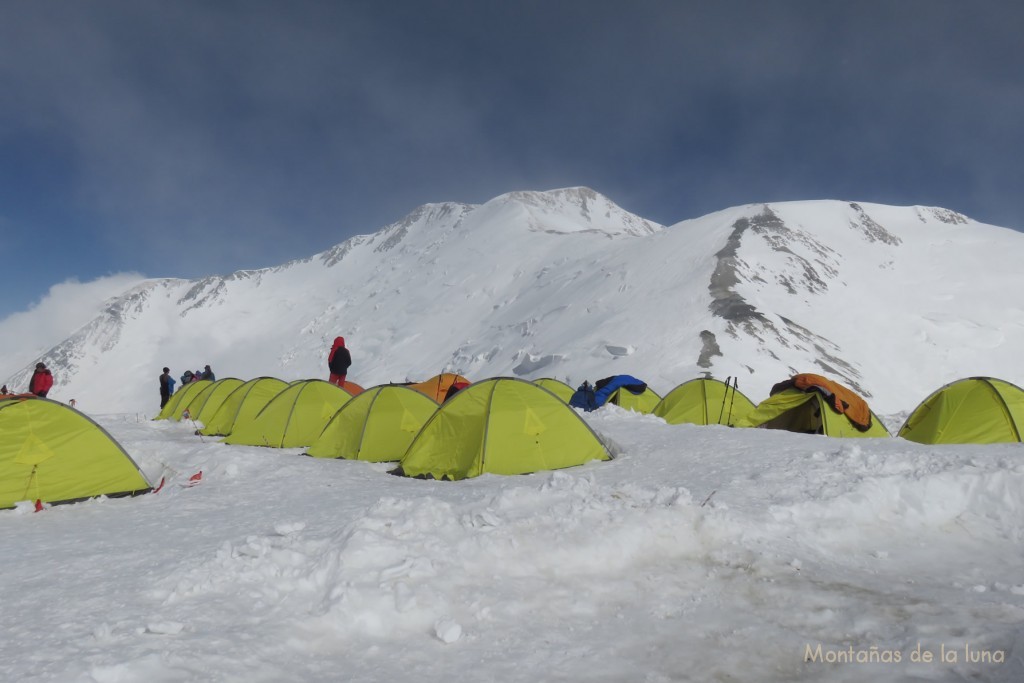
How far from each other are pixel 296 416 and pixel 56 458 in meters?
5.53

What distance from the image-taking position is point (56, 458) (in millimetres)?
7996

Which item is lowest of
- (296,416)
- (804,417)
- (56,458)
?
(56,458)

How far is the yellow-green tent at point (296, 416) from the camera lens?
13250mm

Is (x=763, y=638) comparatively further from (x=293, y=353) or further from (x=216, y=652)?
(x=293, y=353)

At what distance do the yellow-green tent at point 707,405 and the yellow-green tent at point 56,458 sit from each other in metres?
13.0

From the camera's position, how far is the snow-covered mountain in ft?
144

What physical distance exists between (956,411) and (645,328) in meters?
34.5

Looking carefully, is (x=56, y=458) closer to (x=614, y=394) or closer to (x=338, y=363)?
(x=338, y=363)

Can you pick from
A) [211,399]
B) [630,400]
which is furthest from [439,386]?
Answer: [211,399]

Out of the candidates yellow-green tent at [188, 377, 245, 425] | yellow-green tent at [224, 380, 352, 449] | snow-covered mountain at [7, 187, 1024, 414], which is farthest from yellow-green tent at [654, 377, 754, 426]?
snow-covered mountain at [7, 187, 1024, 414]

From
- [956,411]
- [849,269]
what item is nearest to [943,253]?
[849,269]

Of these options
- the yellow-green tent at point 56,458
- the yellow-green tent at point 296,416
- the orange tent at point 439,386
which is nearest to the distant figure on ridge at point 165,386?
the yellow-green tent at point 296,416

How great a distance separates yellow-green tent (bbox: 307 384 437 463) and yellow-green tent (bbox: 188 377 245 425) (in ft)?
29.8

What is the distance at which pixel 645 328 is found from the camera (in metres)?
45.9
